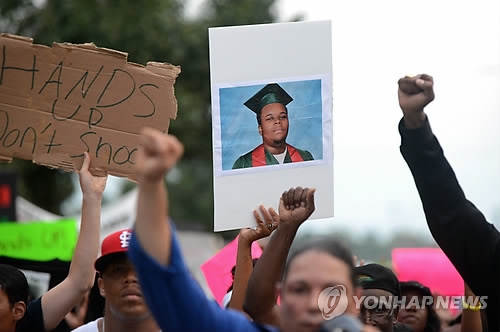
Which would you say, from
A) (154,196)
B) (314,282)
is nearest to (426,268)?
(314,282)

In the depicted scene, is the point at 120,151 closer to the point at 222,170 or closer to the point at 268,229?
the point at 222,170

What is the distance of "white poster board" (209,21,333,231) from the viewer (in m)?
4.60

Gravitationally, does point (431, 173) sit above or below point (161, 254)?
above

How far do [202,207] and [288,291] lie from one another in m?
33.6

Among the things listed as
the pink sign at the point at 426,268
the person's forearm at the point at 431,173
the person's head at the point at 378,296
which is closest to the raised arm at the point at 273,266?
the person's forearm at the point at 431,173

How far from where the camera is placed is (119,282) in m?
4.51

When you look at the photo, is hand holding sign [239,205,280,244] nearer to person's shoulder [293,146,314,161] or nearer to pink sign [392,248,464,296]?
person's shoulder [293,146,314,161]

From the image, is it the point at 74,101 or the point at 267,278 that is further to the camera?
the point at 74,101

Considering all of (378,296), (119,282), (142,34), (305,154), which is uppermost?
(142,34)

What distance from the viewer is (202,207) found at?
120 ft

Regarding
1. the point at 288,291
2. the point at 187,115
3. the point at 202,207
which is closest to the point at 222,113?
the point at 288,291

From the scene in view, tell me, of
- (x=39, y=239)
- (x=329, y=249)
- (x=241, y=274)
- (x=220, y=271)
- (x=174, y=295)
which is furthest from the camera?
(x=39, y=239)

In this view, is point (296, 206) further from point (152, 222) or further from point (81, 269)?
point (152, 222)

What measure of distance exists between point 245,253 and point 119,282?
0.57m
